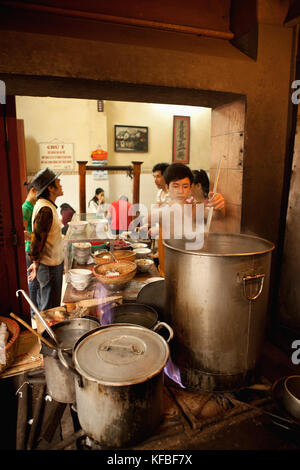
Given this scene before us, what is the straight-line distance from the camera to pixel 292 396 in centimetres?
167

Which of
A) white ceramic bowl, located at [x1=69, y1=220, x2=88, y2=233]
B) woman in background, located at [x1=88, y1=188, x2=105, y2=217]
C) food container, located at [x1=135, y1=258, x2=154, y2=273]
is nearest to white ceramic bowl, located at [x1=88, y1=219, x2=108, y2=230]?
white ceramic bowl, located at [x1=69, y1=220, x2=88, y2=233]

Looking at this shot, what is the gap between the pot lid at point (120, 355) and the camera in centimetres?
143

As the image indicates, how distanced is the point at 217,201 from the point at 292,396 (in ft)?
5.33

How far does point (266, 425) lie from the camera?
1.64 m

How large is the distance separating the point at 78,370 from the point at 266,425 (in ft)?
3.64

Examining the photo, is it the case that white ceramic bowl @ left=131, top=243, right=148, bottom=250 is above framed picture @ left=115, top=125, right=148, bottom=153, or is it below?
below

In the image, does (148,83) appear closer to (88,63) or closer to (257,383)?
(88,63)

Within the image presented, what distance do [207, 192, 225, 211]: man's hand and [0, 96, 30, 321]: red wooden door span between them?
1.72 metres

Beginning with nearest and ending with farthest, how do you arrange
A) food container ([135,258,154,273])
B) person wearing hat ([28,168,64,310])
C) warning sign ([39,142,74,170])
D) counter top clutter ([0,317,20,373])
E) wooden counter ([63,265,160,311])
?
counter top clutter ([0,317,20,373]) → wooden counter ([63,265,160,311]) → food container ([135,258,154,273]) → person wearing hat ([28,168,64,310]) → warning sign ([39,142,74,170])

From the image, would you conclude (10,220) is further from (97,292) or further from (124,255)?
(124,255)

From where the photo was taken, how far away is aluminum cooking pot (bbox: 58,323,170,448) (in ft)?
4.58

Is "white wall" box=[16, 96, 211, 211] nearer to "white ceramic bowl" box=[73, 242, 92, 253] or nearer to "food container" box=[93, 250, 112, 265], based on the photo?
"white ceramic bowl" box=[73, 242, 92, 253]

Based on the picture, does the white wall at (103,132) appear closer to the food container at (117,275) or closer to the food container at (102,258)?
the food container at (102,258)

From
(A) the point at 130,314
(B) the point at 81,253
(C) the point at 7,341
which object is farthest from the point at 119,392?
(B) the point at 81,253
